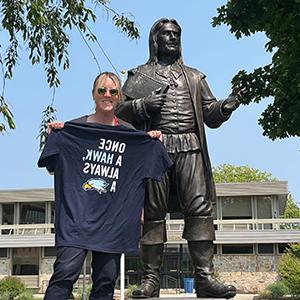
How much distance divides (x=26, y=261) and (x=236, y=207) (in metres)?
12.1

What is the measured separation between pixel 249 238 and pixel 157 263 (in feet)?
78.6

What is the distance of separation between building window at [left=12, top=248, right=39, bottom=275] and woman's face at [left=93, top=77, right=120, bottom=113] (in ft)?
94.3

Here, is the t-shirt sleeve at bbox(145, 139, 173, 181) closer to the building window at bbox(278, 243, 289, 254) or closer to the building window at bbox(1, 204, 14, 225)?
the building window at bbox(278, 243, 289, 254)

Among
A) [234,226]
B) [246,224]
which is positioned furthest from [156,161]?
[246,224]

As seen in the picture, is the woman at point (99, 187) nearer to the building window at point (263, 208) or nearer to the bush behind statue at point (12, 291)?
the bush behind statue at point (12, 291)

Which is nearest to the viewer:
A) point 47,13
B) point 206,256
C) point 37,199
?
point 206,256

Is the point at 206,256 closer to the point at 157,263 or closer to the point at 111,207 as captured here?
the point at 157,263

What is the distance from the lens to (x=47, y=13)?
6.07 metres

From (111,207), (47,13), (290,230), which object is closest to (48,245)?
(290,230)

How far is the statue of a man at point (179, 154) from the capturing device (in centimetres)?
435

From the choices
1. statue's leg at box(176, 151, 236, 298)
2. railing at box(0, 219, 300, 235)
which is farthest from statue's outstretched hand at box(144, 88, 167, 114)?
railing at box(0, 219, 300, 235)

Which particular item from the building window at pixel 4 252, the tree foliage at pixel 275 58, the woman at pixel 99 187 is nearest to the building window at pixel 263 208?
the building window at pixel 4 252

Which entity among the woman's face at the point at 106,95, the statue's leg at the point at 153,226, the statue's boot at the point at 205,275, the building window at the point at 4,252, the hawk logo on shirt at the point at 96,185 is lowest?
the building window at the point at 4,252

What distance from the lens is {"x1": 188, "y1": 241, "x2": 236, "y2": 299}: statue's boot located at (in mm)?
4133
